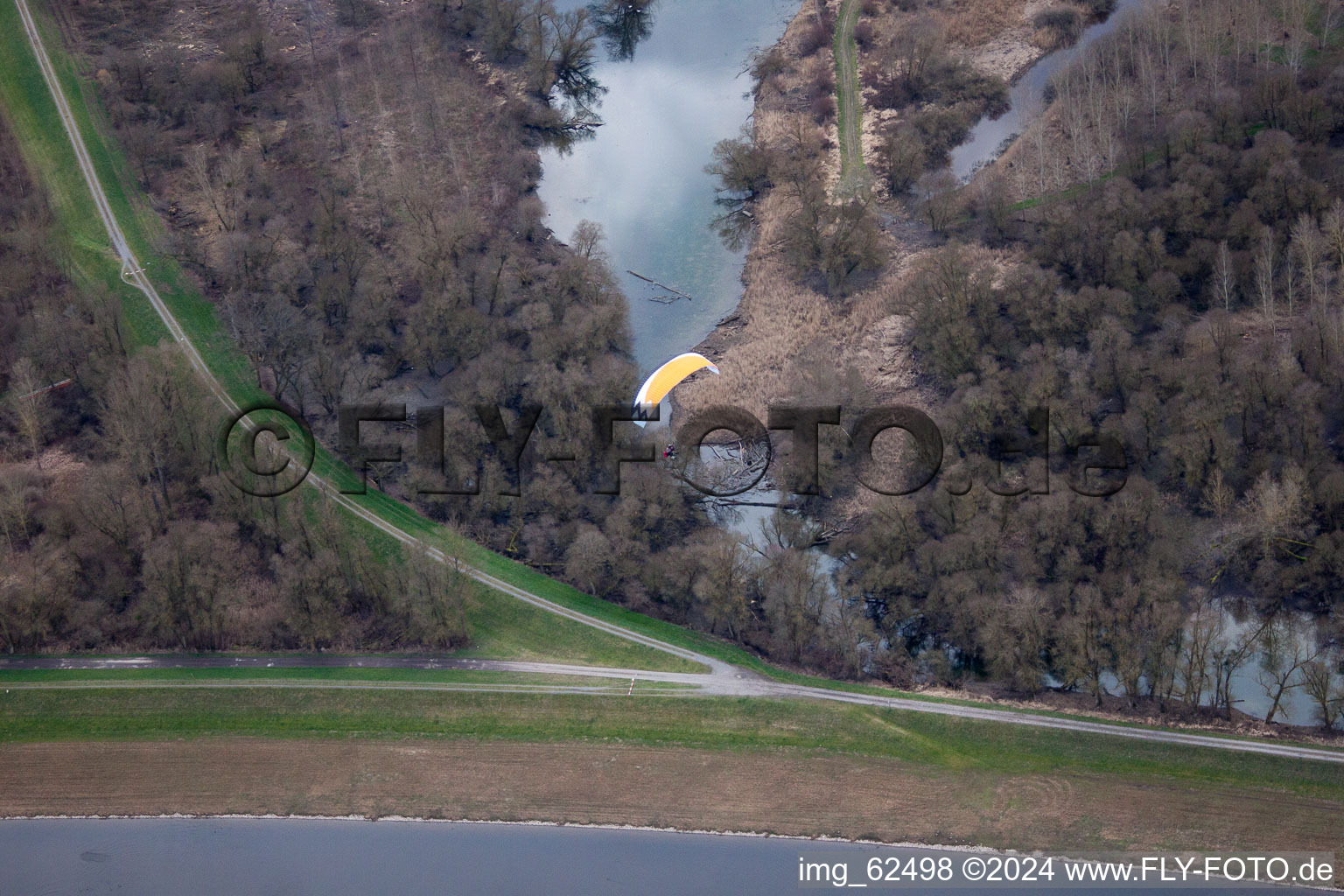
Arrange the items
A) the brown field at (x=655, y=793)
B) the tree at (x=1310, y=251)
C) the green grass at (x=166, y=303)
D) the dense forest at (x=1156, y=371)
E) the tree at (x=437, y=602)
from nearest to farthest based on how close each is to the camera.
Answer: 1. the brown field at (x=655, y=793)
2. the dense forest at (x=1156, y=371)
3. the tree at (x=437, y=602)
4. the green grass at (x=166, y=303)
5. the tree at (x=1310, y=251)

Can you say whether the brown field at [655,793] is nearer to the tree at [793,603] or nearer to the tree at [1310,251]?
the tree at [793,603]

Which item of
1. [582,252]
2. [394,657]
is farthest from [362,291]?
[394,657]

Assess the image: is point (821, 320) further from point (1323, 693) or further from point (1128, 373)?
point (1323, 693)

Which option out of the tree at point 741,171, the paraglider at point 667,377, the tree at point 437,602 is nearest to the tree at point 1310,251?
the paraglider at point 667,377

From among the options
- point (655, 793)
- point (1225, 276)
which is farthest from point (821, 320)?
point (655, 793)

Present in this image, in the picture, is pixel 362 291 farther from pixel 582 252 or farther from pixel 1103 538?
pixel 1103 538
